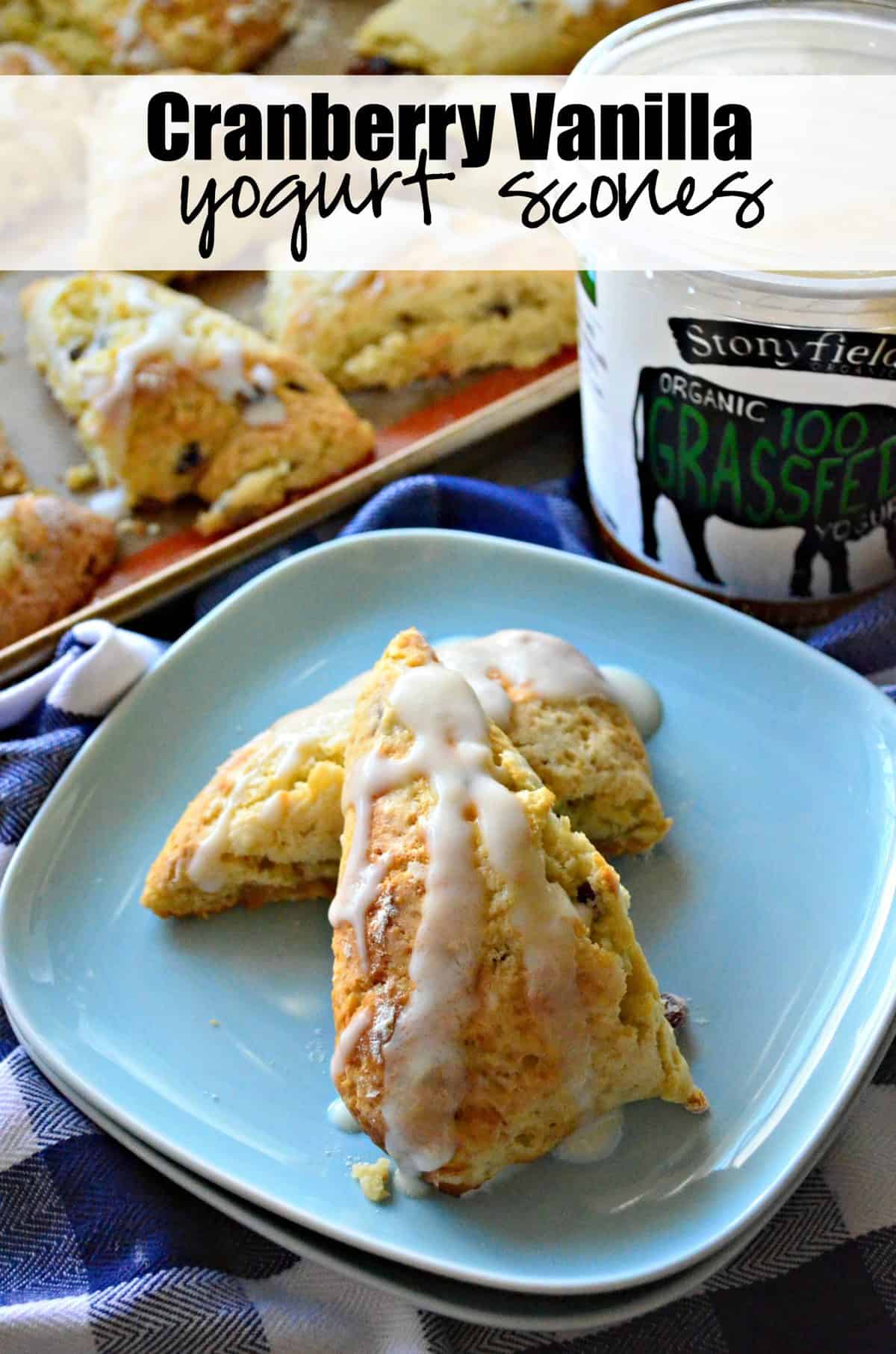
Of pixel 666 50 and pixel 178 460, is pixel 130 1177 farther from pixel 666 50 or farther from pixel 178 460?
pixel 666 50

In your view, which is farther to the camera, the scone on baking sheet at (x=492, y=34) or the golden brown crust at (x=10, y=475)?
the scone on baking sheet at (x=492, y=34)

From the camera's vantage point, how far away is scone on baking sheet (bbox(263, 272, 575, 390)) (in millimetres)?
2205

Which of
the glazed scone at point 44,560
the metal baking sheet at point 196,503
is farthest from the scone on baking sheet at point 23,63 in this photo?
the glazed scone at point 44,560

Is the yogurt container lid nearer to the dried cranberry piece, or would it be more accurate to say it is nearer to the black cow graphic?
the black cow graphic

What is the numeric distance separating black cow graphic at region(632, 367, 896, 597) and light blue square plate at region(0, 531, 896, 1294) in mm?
114

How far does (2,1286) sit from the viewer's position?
127cm

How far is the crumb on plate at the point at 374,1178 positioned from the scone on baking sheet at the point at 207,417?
107 cm

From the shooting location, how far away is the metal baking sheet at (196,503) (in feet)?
6.26

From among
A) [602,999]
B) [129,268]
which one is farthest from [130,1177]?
[129,268]

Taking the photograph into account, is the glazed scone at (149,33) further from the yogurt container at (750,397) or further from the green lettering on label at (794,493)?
the green lettering on label at (794,493)

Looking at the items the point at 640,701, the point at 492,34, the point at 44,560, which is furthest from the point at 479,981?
the point at 492,34

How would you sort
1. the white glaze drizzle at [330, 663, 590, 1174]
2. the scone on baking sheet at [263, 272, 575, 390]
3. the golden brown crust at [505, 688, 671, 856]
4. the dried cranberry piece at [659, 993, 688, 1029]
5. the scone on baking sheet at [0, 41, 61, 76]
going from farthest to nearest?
1. the scone on baking sheet at [0, 41, 61, 76]
2. the scone on baking sheet at [263, 272, 575, 390]
3. the golden brown crust at [505, 688, 671, 856]
4. the dried cranberry piece at [659, 993, 688, 1029]
5. the white glaze drizzle at [330, 663, 590, 1174]

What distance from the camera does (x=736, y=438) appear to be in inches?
62.5

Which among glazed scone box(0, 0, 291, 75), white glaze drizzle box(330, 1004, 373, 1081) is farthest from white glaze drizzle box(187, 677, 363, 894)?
glazed scone box(0, 0, 291, 75)
